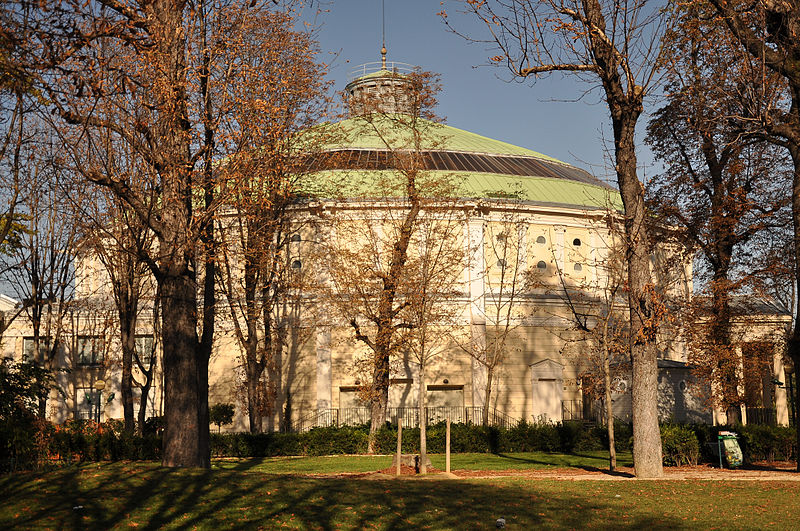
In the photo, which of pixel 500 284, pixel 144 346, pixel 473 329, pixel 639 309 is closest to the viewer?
pixel 639 309

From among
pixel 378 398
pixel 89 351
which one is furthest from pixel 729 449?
pixel 89 351

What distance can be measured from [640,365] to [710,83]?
8.90 metres

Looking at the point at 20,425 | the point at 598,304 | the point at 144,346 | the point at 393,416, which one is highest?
the point at 598,304

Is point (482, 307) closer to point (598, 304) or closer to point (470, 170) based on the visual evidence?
point (598, 304)

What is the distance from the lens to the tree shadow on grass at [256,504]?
10586mm

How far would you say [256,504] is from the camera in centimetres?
1166

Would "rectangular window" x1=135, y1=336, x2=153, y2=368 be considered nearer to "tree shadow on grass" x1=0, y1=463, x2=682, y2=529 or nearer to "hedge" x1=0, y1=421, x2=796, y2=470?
"hedge" x1=0, y1=421, x2=796, y2=470

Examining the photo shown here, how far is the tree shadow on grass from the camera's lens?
10.6 meters

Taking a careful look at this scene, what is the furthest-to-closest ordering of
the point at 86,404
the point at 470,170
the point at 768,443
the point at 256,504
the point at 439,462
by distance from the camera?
the point at 470,170
the point at 86,404
the point at 439,462
the point at 768,443
the point at 256,504

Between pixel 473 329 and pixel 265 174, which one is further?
pixel 473 329

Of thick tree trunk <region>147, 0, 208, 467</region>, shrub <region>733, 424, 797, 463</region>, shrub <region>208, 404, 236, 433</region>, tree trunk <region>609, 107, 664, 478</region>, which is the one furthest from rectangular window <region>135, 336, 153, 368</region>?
tree trunk <region>609, 107, 664, 478</region>

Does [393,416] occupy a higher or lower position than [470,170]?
lower

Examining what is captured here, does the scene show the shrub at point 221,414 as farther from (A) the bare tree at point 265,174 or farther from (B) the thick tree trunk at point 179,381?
(B) the thick tree trunk at point 179,381

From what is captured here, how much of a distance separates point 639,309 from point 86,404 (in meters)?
31.0
